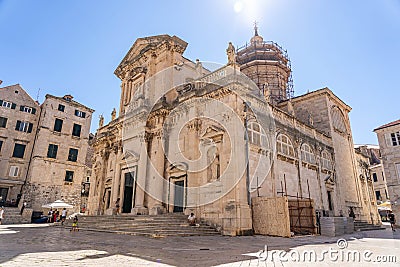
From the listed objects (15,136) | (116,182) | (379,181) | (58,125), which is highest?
(58,125)

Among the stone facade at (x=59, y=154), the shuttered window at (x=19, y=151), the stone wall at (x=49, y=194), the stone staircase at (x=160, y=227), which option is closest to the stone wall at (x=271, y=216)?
the stone staircase at (x=160, y=227)

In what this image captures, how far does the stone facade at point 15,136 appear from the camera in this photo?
28.3 meters

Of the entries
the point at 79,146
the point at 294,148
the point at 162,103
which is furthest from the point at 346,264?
the point at 79,146

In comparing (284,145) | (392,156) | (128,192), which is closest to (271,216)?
(284,145)

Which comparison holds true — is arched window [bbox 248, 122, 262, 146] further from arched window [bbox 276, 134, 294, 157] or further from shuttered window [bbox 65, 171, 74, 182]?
shuttered window [bbox 65, 171, 74, 182]

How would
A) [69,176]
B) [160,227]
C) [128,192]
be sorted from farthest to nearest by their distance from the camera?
[69,176], [128,192], [160,227]

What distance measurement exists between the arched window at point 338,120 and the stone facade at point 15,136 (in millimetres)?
34209

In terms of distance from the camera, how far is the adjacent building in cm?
2858

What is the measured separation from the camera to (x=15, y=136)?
29734mm

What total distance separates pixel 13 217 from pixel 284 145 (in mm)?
25302

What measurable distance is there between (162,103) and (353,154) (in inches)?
832

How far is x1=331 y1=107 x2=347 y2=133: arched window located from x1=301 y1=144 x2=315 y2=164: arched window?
21.6 ft

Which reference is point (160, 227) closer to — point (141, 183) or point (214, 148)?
point (214, 148)

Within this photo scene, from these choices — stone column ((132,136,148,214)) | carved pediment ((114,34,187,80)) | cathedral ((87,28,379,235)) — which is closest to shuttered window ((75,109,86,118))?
cathedral ((87,28,379,235))
